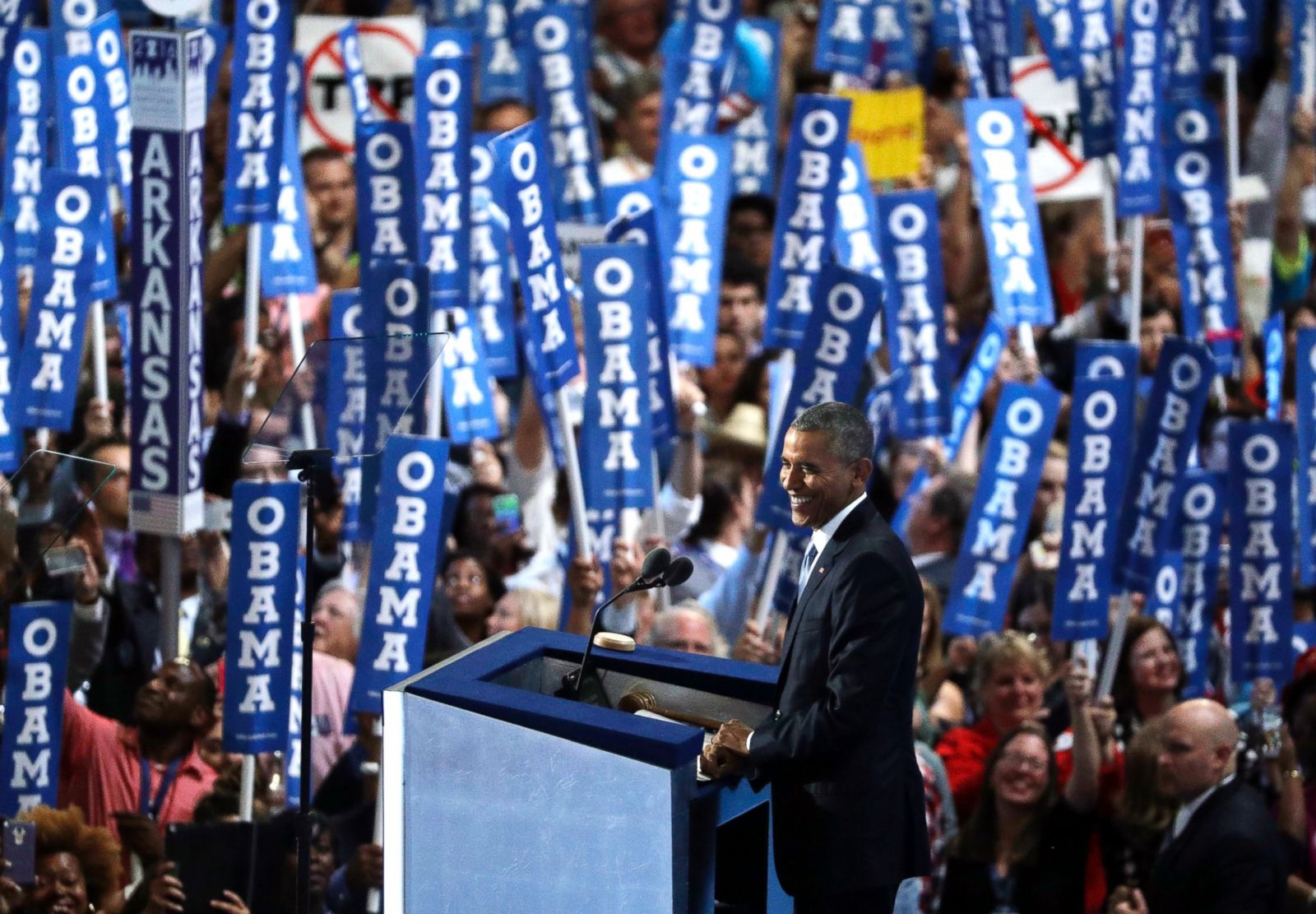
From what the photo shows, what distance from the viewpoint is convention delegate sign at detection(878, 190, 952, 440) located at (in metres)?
7.61

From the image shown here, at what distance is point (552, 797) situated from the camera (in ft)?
11.7

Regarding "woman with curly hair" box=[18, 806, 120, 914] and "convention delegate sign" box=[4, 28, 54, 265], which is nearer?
"woman with curly hair" box=[18, 806, 120, 914]

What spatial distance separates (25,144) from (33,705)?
243 centimetres

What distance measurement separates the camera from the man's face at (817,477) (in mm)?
3748

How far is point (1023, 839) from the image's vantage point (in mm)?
6121

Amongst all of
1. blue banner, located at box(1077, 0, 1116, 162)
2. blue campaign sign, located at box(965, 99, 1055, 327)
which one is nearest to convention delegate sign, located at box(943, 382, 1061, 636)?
blue campaign sign, located at box(965, 99, 1055, 327)

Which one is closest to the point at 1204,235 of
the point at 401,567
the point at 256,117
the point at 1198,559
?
the point at 1198,559

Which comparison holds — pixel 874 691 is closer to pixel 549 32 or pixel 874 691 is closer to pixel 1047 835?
pixel 1047 835

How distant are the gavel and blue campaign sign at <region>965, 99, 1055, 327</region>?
4087mm

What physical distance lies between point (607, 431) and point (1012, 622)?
181 cm

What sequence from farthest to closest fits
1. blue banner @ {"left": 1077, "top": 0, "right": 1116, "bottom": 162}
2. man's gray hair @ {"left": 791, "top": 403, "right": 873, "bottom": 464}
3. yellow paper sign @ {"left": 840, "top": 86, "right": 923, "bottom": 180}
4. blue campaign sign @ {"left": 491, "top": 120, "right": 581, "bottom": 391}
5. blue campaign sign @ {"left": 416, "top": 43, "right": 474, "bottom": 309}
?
yellow paper sign @ {"left": 840, "top": 86, "right": 923, "bottom": 180} → blue banner @ {"left": 1077, "top": 0, "right": 1116, "bottom": 162} → blue campaign sign @ {"left": 416, "top": 43, "right": 474, "bottom": 309} → blue campaign sign @ {"left": 491, "top": 120, "right": 581, "bottom": 391} → man's gray hair @ {"left": 791, "top": 403, "right": 873, "bottom": 464}

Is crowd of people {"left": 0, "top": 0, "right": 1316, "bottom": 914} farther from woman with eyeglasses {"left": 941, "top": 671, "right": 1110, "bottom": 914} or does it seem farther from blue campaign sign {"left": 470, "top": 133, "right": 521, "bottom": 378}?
blue campaign sign {"left": 470, "top": 133, "right": 521, "bottom": 378}

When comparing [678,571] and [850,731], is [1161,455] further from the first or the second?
[850,731]

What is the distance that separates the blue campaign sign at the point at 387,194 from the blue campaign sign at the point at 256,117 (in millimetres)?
299
